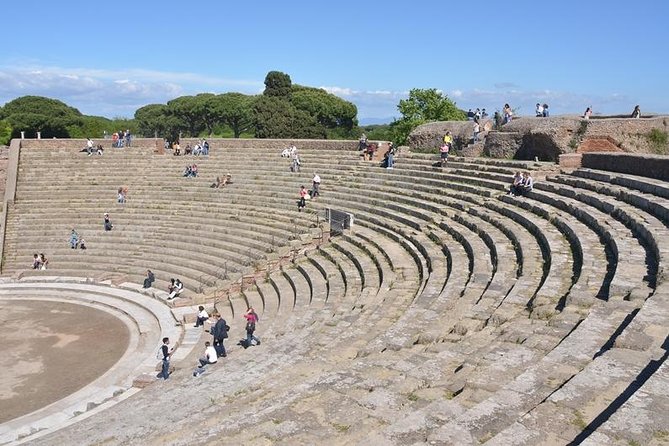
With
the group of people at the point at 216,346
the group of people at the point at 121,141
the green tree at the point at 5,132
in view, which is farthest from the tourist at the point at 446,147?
the green tree at the point at 5,132

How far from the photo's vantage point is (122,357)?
15.0 metres

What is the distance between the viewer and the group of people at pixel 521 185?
17.2 m

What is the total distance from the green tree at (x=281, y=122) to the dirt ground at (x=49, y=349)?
36.1 meters

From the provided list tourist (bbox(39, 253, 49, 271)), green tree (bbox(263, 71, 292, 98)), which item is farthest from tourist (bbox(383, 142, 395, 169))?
green tree (bbox(263, 71, 292, 98))

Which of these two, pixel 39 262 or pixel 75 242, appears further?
pixel 75 242

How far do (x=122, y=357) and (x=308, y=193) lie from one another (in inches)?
448

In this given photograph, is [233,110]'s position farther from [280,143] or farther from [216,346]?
[216,346]

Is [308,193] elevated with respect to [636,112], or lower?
lower

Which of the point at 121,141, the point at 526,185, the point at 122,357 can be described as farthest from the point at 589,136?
the point at 121,141

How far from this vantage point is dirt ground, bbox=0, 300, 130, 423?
12844 millimetres

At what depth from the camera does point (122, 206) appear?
26.8 m

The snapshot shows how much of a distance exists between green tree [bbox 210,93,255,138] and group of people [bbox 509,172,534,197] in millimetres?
49430

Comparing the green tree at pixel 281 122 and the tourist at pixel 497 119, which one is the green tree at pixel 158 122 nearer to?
the green tree at pixel 281 122

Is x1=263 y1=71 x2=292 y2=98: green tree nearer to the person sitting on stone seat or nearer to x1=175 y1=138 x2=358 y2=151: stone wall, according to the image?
x1=175 y1=138 x2=358 y2=151: stone wall
